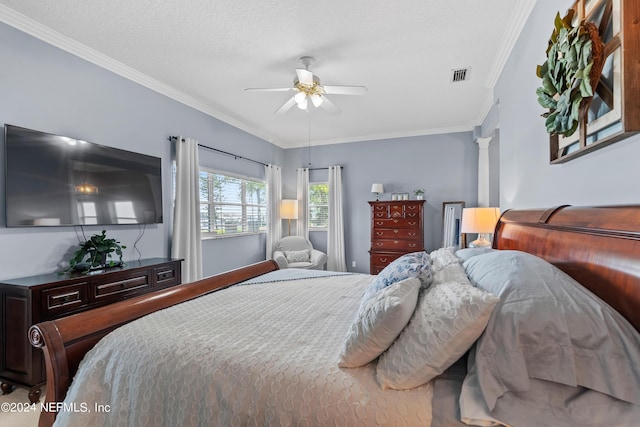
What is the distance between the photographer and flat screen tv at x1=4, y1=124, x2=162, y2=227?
2.27 meters

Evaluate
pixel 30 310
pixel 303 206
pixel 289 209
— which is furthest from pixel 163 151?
pixel 303 206

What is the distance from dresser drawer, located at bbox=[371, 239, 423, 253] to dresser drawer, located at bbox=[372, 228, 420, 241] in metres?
0.06

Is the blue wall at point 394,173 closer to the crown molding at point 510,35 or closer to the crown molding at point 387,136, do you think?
the crown molding at point 387,136

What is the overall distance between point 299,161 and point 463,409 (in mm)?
5645

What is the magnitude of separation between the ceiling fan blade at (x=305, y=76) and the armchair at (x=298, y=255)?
2.89m

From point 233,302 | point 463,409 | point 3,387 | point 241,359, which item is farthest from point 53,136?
point 463,409

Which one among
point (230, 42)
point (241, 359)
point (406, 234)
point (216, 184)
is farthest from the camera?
point (406, 234)

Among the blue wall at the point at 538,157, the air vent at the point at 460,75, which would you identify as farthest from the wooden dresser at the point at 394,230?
the blue wall at the point at 538,157

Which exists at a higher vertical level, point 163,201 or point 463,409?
point 163,201

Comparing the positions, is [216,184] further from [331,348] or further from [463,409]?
[463,409]

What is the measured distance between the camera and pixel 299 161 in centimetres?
620

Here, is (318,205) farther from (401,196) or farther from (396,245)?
(396,245)

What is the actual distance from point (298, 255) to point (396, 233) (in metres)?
1.72

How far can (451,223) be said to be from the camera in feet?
16.3
